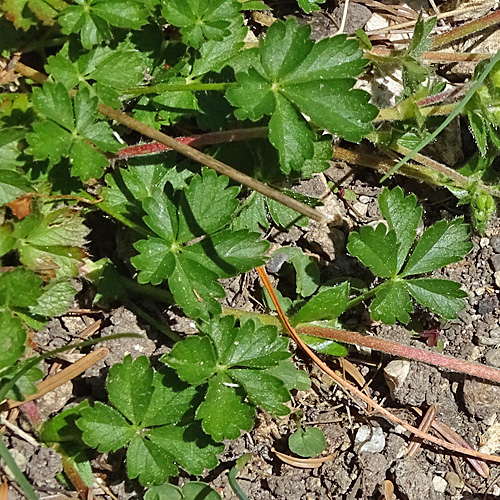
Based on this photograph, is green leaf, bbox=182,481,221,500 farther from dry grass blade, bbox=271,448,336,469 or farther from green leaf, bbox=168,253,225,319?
green leaf, bbox=168,253,225,319

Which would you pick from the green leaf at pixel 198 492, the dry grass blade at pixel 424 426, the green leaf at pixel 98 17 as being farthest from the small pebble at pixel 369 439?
the green leaf at pixel 98 17

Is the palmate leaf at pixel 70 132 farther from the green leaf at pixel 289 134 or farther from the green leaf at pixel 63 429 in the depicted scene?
the green leaf at pixel 63 429

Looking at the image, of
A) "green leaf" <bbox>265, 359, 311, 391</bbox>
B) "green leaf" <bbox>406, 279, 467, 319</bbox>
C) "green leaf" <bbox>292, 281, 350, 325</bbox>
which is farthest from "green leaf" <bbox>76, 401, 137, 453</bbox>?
"green leaf" <bbox>406, 279, 467, 319</bbox>

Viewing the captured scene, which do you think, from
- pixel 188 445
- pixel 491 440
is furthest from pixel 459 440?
pixel 188 445

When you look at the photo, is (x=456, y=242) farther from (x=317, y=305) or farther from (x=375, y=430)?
(x=375, y=430)

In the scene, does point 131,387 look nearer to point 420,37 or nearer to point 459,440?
point 459,440

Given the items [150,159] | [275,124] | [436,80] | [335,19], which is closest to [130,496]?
[150,159]
